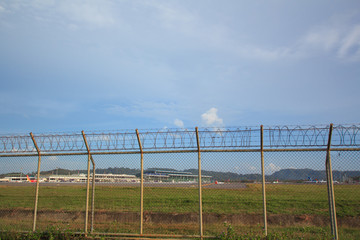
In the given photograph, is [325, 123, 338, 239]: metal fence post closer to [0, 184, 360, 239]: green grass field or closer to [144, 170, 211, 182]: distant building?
[144, 170, 211, 182]: distant building

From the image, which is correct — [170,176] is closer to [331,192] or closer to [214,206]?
[331,192]

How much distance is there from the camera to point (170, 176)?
8.85 metres

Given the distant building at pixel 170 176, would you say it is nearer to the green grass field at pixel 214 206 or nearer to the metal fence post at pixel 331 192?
the green grass field at pixel 214 206

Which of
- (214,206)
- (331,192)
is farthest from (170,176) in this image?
(214,206)

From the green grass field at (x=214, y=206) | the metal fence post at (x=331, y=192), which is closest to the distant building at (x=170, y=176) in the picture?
the green grass field at (x=214, y=206)

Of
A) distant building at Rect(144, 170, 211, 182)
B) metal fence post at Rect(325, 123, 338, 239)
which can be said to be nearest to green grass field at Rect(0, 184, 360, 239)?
distant building at Rect(144, 170, 211, 182)

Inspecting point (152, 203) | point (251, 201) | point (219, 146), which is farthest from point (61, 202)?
point (219, 146)

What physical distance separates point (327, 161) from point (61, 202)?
1592 centimetres

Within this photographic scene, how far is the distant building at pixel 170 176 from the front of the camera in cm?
862

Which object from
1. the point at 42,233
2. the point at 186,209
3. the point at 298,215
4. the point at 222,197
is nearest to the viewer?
the point at 42,233

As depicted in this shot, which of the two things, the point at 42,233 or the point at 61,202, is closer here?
the point at 42,233

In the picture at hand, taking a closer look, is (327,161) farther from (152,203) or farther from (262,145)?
(152,203)

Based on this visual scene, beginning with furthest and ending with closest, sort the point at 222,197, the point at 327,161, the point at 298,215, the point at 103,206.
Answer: the point at 222,197 < the point at 103,206 < the point at 298,215 < the point at 327,161

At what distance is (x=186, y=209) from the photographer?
47.2ft
